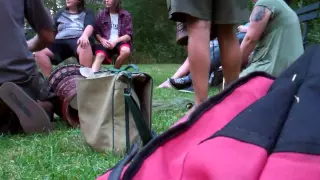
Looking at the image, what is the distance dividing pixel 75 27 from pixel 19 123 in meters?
2.80

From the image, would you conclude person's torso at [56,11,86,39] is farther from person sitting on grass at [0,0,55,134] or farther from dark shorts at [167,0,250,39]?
dark shorts at [167,0,250,39]

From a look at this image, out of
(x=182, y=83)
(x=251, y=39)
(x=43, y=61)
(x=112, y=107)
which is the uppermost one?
(x=112, y=107)

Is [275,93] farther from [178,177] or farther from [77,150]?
[77,150]

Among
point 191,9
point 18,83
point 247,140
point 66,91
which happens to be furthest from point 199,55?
point 247,140

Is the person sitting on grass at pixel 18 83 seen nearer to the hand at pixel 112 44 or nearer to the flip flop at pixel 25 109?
the flip flop at pixel 25 109

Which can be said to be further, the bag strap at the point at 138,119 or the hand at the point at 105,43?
the hand at the point at 105,43

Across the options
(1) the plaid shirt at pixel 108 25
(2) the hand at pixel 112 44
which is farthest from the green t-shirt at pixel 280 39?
(1) the plaid shirt at pixel 108 25

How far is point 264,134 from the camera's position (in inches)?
35.2

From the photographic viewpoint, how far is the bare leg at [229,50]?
2.31 m

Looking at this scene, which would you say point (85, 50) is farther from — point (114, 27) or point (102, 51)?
point (114, 27)

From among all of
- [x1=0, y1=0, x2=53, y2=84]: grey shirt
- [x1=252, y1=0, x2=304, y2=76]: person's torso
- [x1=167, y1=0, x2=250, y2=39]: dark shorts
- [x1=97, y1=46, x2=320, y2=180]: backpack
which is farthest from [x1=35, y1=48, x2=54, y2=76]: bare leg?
[x1=97, y1=46, x2=320, y2=180]: backpack

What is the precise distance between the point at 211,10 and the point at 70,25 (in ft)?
10.6

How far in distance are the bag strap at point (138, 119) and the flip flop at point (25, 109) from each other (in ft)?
2.26

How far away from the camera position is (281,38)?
3572mm
